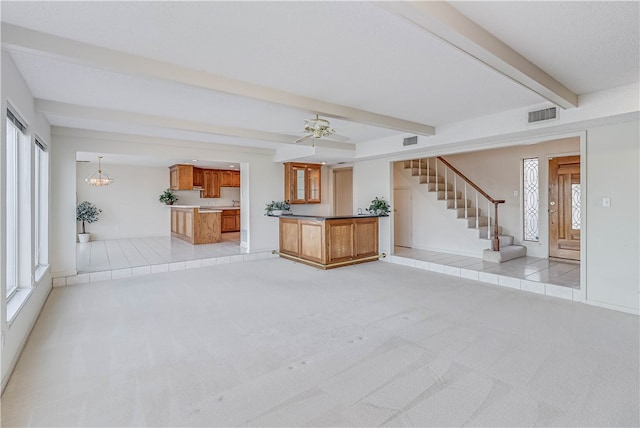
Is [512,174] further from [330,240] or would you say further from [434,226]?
[330,240]

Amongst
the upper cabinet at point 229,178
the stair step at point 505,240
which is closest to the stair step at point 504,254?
the stair step at point 505,240

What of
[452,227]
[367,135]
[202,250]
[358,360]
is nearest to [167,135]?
[202,250]

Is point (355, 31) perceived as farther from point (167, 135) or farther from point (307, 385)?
point (167, 135)

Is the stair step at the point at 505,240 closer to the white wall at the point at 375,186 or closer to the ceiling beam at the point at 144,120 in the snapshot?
the white wall at the point at 375,186

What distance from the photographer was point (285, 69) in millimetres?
2938

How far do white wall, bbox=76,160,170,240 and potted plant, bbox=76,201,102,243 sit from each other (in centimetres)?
23

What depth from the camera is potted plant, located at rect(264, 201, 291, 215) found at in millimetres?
7325

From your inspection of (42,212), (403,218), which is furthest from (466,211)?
(42,212)

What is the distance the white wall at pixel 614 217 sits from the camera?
3.65 m

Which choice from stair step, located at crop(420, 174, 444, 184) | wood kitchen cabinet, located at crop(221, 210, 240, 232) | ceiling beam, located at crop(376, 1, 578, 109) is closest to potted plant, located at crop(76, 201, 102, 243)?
wood kitchen cabinet, located at crop(221, 210, 240, 232)

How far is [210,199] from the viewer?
426 inches

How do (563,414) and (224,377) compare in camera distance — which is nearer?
(563,414)

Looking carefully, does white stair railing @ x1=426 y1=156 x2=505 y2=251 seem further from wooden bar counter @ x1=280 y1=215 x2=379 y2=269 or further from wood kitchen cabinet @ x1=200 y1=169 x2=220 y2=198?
wood kitchen cabinet @ x1=200 y1=169 x2=220 y2=198

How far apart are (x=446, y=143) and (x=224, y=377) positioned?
4477 millimetres
